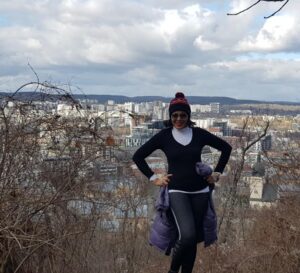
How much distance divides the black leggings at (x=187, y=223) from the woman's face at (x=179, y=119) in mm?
549

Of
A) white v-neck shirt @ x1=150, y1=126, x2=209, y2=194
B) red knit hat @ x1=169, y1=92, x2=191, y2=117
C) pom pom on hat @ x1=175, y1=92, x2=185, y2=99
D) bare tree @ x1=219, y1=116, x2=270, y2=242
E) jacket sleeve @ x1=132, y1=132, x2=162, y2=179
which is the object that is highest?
pom pom on hat @ x1=175, y1=92, x2=185, y2=99

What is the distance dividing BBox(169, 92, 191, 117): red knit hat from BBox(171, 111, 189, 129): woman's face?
0.03m

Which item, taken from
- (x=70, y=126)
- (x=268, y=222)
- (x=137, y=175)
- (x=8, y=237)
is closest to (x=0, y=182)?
(x=8, y=237)

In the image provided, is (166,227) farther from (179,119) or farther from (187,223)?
(179,119)

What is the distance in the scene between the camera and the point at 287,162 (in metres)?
8.01

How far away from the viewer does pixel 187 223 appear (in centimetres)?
421

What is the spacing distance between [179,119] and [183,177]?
0.47 m

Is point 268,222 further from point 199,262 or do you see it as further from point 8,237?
point 8,237

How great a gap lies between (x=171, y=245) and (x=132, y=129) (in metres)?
1.95

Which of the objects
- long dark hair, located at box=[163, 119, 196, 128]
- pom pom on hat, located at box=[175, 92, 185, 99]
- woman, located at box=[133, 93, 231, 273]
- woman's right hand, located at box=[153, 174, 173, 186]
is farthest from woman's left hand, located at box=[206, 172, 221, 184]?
pom pom on hat, located at box=[175, 92, 185, 99]

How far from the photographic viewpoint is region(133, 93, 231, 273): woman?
4238 mm

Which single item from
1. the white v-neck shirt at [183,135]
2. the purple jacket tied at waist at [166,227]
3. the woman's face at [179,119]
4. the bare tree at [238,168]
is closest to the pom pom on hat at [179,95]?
the woman's face at [179,119]

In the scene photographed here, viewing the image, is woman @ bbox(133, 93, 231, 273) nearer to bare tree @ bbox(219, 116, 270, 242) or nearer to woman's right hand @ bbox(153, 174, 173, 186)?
woman's right hand @ bbox(153, 174, 173, 186)

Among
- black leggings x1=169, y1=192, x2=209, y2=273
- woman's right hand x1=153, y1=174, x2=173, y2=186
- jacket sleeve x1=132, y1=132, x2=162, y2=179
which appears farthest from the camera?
jacket sleeve x1=132, y1=132, x2=162, y2=179
